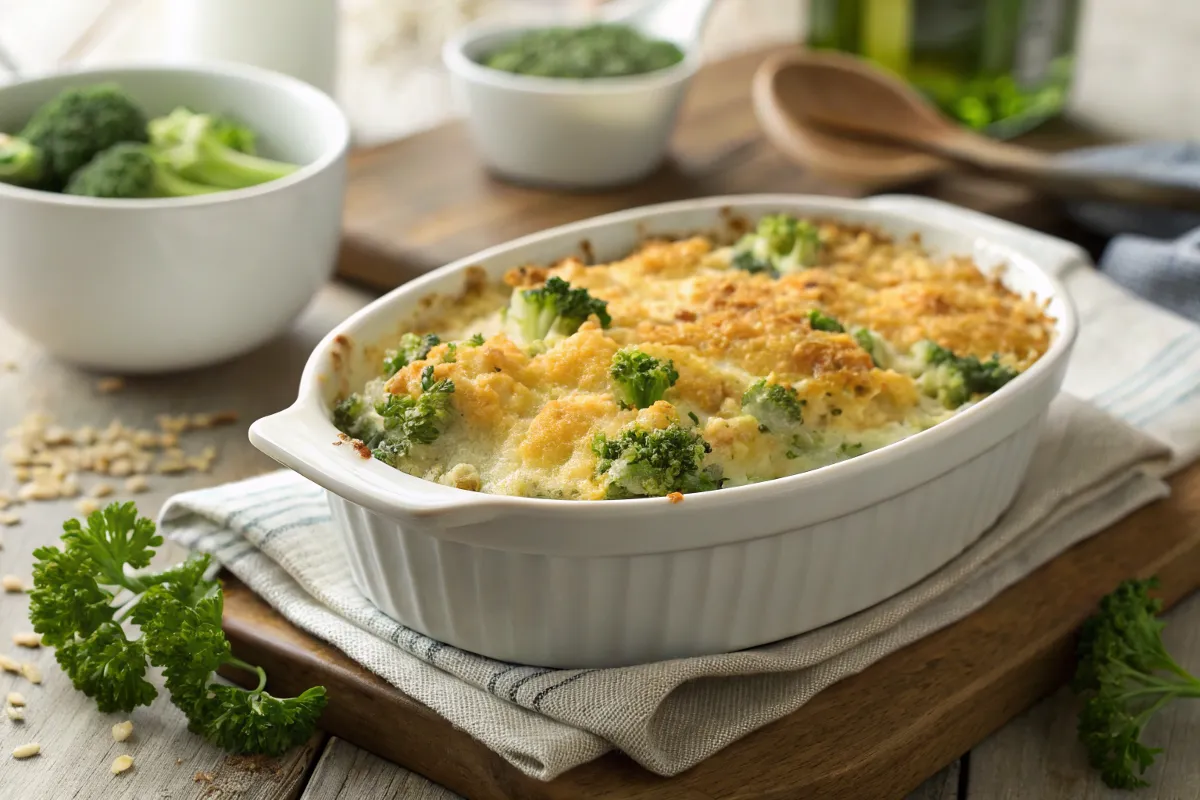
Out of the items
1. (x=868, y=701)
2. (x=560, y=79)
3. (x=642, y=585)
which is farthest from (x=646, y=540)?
(x=560, y=79)

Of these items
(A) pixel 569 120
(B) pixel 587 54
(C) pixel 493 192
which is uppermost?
(B) pixel 587 54

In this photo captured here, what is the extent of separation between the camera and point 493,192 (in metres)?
3.63

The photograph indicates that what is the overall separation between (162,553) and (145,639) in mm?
462

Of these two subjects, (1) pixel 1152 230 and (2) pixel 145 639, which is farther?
(1) pixel 1152 230

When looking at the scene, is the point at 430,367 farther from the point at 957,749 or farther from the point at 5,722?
the point at 957,749

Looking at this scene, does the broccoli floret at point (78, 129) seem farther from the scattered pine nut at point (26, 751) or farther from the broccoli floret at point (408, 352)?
the scattered pine nut at point (26, 751)

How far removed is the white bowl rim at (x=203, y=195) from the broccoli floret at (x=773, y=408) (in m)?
1.14

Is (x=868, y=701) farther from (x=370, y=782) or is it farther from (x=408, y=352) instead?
(x=408, y=352)

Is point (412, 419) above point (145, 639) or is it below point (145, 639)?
above

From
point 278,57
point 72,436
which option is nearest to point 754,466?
point 72,436

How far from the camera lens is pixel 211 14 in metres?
3.65

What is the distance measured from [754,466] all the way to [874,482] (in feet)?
0.58

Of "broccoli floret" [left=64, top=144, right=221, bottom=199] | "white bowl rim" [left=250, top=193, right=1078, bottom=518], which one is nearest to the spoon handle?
"white bowl rim" [left=250, top=193, right=1078, bottom=518]

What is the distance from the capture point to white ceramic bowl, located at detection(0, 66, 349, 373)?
Answer: 2562mm
